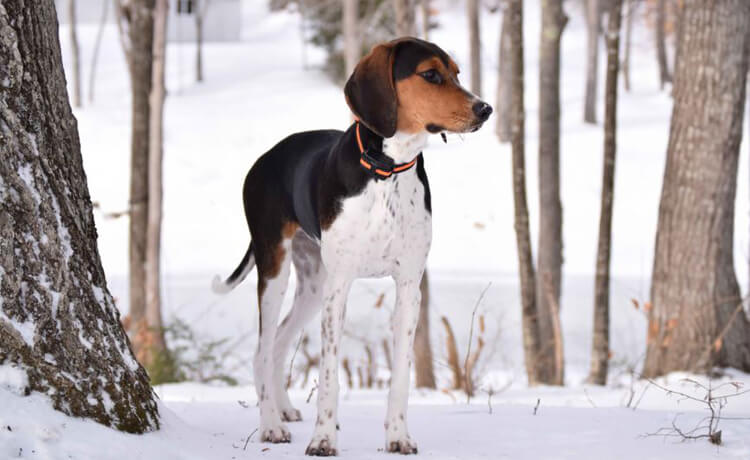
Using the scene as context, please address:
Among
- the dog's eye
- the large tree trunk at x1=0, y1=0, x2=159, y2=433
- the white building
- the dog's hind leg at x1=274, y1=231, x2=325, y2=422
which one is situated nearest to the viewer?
the large tree trunk at x1=0, y1=0, x2=159, y2=433

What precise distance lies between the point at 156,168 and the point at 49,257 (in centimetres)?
602

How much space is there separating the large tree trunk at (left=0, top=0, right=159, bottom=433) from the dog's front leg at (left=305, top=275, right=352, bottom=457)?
65 centimetres

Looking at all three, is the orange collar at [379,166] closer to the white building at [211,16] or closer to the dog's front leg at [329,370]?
the dog's front leg at [329,370]

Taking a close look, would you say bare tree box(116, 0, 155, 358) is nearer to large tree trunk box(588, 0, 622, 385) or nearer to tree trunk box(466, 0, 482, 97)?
large tree trunk box(588, 0, 622, 385)

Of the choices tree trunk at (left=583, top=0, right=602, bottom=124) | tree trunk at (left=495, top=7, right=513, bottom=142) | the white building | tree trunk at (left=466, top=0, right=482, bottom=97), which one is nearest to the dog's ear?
tree trunk at (left=466, top=0, right=482, bottom=97)

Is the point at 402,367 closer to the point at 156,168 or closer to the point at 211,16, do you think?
the point at 156,168

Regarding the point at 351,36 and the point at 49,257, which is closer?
the point at 49,257

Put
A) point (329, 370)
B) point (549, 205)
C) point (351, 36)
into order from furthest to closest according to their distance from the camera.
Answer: point (351, 36) → point (549, 205) → point (329, 370)

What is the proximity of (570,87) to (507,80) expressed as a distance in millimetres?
11267

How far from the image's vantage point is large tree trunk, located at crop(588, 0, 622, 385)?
25.4 feet

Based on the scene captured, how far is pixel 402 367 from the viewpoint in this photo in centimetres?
350

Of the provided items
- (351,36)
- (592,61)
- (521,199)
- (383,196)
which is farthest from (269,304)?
(592,61)

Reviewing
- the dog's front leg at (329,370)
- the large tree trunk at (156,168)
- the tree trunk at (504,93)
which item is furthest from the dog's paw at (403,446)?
the tree trunk at (504,93)

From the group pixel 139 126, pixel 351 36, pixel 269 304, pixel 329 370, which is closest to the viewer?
pixel 329 370
